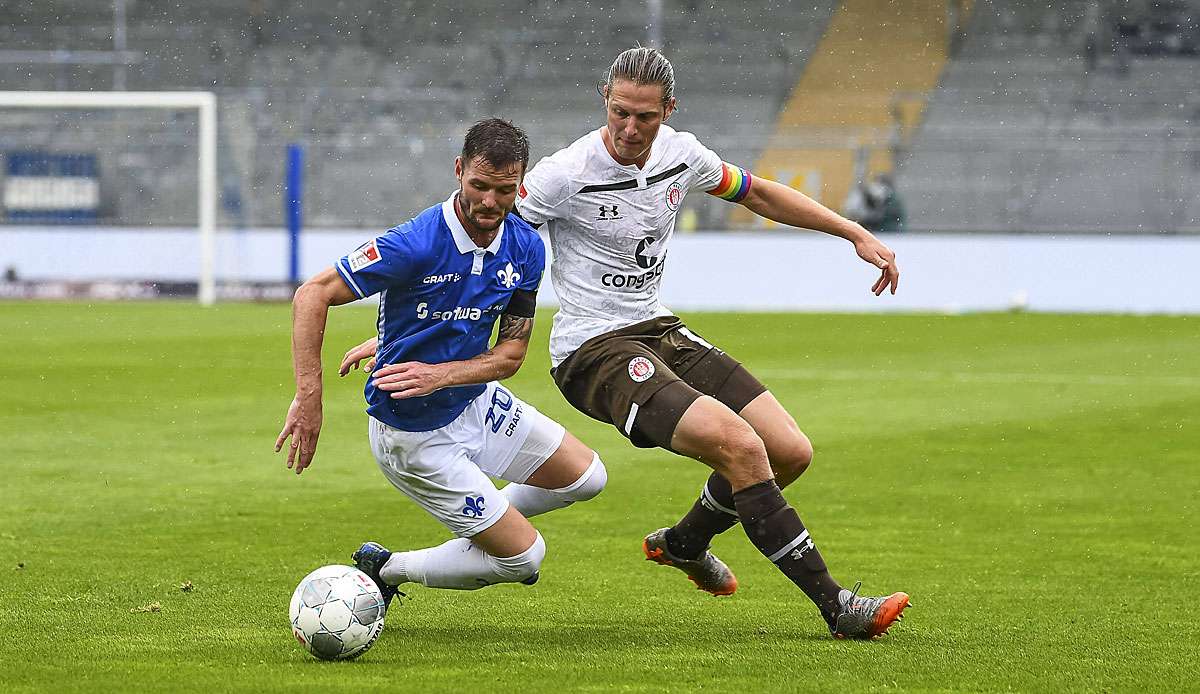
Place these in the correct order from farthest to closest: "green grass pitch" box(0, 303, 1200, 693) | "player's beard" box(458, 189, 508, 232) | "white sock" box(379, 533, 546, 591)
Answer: "white sock" box(379, 533, 546, 591) < "player's beard" box(458, 189, 508, 232) < "green grass pitch" box(0, 303, 1200, 693)

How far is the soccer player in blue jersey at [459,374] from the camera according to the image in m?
4.75

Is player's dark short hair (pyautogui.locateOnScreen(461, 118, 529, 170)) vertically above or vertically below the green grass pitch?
above

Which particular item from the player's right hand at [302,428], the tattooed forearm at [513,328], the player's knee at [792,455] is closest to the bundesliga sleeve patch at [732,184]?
the player's knee at [792,455]

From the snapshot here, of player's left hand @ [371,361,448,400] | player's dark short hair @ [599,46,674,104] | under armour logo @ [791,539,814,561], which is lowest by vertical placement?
under armour logo @ [791,539,814,561]

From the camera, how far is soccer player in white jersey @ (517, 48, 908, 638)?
5273 millimetres

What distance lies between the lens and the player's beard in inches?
191

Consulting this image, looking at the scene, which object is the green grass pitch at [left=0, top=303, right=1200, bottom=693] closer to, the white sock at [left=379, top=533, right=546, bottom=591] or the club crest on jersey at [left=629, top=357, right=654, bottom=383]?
the white sock at [left=379, top=533, right=546, bottom=591]

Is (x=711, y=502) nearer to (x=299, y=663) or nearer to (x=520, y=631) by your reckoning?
(x=520, y=631)

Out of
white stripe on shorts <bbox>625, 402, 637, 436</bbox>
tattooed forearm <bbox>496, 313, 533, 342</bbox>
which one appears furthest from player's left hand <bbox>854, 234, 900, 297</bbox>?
tattooed forearm <bbox>496, 313, 533, 342</bbox>

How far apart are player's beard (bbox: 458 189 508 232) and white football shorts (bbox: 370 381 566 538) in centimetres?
62

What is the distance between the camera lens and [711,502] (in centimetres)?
570

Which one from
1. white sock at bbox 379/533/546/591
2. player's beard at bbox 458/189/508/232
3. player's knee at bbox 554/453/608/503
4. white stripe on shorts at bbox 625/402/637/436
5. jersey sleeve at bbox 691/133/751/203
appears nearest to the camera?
player's beard at bbox 458/189/508/232

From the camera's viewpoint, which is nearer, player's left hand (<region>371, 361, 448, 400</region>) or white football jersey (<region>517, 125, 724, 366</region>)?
player's left hand (<region>371, 361, 448, 400</region>)

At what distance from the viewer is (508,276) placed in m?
5.03
